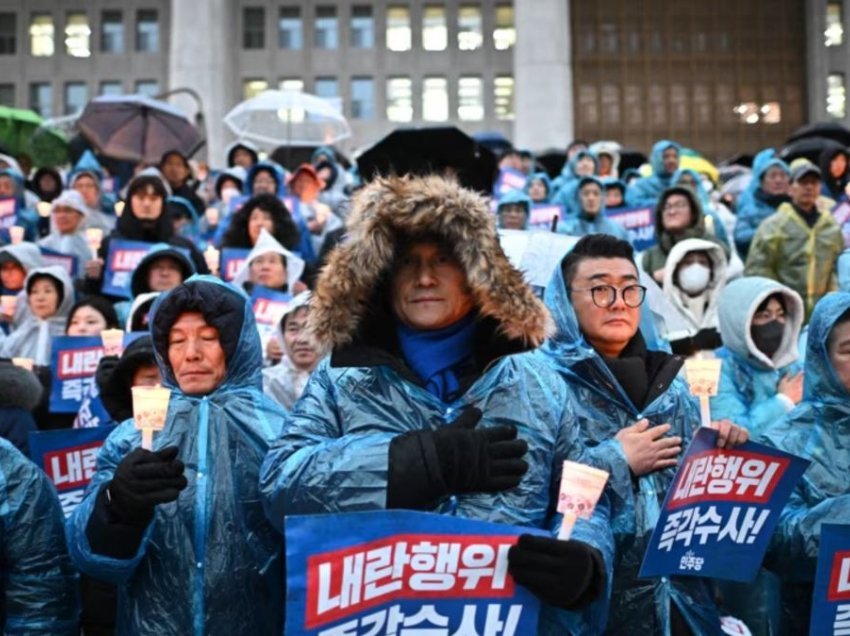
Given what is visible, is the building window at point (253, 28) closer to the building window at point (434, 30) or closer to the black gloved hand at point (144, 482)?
the building window at point (434, 30)

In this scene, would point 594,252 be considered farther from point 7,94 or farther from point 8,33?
point 8,33

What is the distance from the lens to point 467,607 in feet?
9.25

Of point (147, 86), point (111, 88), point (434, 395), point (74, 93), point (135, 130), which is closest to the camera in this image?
point (434, 395)

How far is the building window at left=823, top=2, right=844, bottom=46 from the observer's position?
1785 inches

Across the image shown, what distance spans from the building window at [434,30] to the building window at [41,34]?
16703 mm

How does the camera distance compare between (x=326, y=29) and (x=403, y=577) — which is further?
(x=326, y=29)

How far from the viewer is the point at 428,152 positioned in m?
11.7

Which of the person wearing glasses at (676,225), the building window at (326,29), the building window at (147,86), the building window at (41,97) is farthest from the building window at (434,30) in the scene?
the person wearing glasses at (676,225)

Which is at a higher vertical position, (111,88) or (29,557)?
(111,88)

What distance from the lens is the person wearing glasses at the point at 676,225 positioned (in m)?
9.14

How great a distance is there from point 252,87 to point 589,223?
40.0 metres

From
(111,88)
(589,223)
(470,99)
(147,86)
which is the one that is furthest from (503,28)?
(589,223)

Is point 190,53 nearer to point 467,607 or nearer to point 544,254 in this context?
point 544,254

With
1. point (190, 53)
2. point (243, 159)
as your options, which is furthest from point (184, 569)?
point (190, 53)
